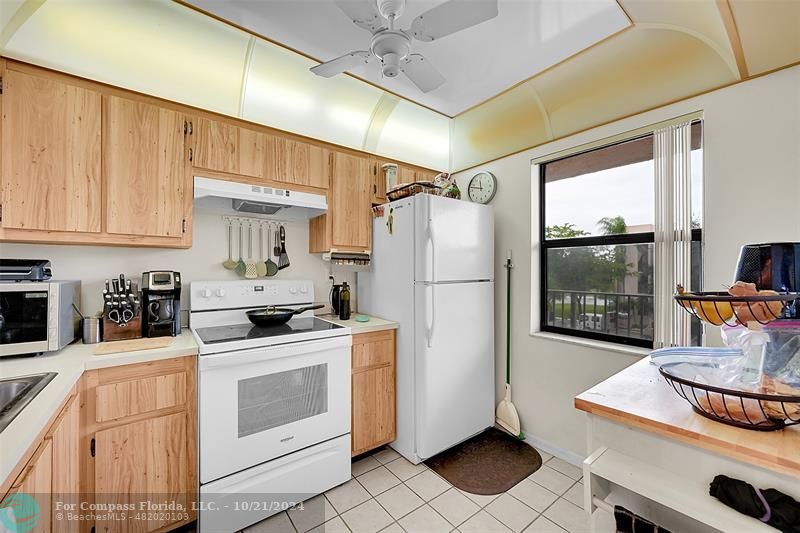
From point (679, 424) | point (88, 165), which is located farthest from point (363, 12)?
point (679, 424)

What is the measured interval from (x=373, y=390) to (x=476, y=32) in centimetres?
240

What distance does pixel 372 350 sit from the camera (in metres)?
2.41

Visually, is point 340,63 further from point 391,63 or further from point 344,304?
point 344,304

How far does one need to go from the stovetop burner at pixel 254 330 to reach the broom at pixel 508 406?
57.0 inches

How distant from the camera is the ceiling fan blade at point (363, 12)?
1344mm

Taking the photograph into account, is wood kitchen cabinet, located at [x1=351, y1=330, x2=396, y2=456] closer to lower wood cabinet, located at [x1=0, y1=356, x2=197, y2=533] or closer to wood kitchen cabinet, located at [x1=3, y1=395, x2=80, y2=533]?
lower wood cabinet, located at [x1=0, y1=356, x2=197, y2=533]

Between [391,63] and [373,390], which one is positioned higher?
[391,63]

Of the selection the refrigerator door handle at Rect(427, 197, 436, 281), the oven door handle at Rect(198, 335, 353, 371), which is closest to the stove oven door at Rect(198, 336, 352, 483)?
the oven door handle at Rect(198, 335, 353, 371)

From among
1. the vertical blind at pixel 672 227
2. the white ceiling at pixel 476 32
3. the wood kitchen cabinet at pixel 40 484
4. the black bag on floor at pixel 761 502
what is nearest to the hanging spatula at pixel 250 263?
the white ceiling at pixel 476 32

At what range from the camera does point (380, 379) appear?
2441mm

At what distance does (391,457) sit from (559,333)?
1.59m

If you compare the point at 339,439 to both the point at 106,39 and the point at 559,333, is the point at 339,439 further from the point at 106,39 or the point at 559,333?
the point at 106,39

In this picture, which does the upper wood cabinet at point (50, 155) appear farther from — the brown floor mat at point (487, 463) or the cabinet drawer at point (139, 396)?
the brown floor mat at point (487, 463)

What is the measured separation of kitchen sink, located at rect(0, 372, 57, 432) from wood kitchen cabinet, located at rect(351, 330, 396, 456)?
4.82 feet
